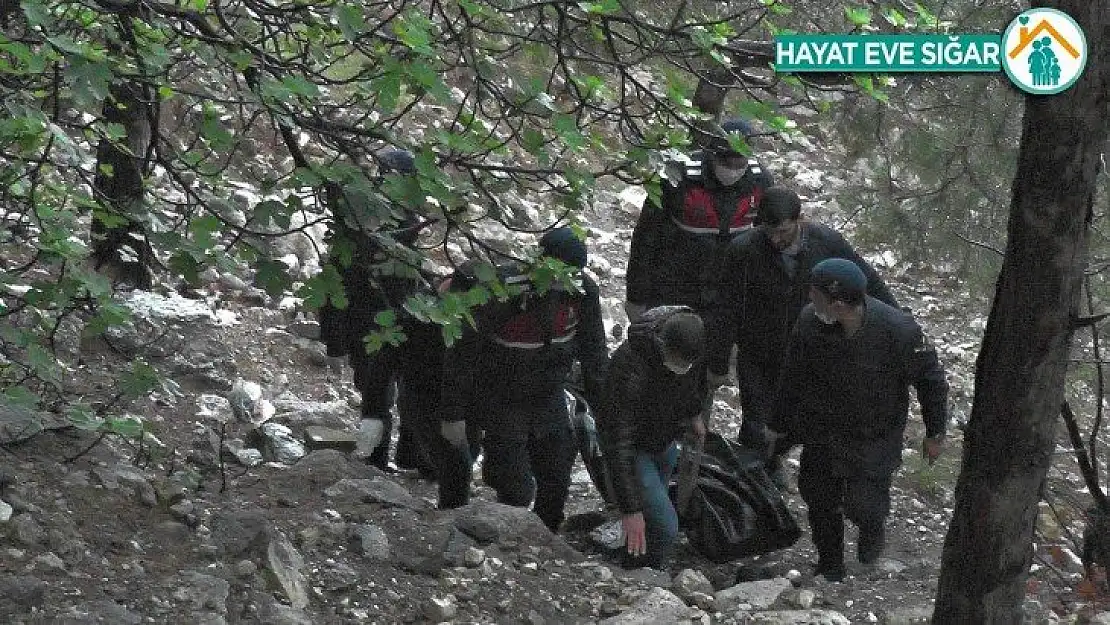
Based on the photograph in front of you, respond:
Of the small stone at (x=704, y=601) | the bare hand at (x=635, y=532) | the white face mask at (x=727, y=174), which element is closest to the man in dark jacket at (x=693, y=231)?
the white face mask at (x=727, y=174)

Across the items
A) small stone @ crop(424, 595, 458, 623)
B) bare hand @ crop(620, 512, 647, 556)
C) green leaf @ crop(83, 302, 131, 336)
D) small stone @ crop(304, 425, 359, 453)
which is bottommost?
small stone @ crop(424, 595, 458, 623)

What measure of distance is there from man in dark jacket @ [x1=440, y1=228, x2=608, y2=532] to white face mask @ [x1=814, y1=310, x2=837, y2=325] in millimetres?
951

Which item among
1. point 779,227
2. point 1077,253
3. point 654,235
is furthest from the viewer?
point 654,235

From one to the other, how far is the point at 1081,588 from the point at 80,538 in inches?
169

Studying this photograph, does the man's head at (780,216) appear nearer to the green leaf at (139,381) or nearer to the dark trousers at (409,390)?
the dark trousers at (409,390)

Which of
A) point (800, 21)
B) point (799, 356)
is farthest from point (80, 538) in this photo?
point (800, 21)

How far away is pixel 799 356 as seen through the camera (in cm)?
590

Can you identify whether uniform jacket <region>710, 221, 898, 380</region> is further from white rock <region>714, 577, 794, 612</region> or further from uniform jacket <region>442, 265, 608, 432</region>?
white rock <region>714, 577, 794, 612</region>

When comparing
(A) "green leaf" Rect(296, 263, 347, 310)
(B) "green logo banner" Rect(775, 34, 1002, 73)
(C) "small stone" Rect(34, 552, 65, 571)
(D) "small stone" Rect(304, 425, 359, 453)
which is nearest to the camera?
(A) "green leaf" Rect(296, 263, 347, 310)

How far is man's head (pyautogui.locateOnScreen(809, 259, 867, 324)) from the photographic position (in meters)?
5.55

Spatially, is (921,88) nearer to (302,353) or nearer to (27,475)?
(302,353)

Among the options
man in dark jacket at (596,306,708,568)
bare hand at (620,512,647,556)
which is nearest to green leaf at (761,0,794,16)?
man in dark jacket at (596,306,708,568)

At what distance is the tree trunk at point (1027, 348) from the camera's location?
3479 millimetres

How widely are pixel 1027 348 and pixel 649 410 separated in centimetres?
234
